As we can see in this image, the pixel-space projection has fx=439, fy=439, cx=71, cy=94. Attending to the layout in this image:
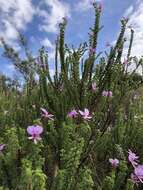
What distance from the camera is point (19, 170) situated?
2219 mm

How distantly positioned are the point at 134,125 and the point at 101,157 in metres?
0.58

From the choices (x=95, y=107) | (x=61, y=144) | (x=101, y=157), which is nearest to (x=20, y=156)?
(x=61, y=144)

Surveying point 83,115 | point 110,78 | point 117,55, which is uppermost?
point 117,55

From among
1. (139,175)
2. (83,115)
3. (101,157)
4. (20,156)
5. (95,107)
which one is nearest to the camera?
(20,156)

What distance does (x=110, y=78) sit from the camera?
408 cm

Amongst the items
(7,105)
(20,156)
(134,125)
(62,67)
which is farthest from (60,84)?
(20,156)

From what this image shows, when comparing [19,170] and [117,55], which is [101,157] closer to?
[117,55]

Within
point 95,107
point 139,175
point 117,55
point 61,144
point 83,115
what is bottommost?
point 139,175

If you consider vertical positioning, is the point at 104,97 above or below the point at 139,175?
above

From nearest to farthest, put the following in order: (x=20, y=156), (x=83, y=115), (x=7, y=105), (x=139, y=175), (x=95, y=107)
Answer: (x=20, y=156) < (x=139, y=175) < (x=83, y=115) < (x=95, y=107) < (x=7, y=105)

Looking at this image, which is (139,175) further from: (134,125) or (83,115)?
(134,125)

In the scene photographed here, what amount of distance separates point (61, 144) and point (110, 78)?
1416mm

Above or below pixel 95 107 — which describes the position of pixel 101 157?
below

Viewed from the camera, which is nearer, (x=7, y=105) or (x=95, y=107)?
(x=95, y=107)
